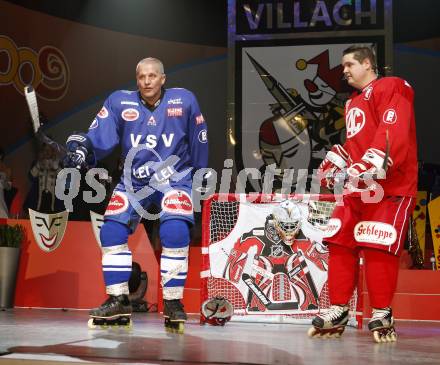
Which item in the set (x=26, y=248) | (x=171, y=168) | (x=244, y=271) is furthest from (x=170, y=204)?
(x=26, y=248)

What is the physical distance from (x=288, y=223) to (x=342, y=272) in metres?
1.07

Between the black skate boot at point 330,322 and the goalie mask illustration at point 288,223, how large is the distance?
3.44ft

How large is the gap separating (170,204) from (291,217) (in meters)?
1.08

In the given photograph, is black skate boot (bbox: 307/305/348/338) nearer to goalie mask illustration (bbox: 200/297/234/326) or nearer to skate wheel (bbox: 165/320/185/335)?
skate wheel (bbox: 165/320/185/335)

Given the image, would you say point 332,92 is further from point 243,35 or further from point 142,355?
point 142,355

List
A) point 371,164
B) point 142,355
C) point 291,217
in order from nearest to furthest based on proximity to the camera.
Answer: point 142,355, point 371,164, point 291,217

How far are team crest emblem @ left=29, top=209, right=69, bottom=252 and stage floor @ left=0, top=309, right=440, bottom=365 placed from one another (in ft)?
4.58

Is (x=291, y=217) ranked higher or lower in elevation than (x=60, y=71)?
lower

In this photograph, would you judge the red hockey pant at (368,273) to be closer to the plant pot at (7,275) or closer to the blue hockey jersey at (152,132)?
the blue hockey jersey at (152,132)

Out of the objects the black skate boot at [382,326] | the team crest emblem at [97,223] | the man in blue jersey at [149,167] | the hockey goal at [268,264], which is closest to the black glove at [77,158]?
the man in blue jersey at [149,167]

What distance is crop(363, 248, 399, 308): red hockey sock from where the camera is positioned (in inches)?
145

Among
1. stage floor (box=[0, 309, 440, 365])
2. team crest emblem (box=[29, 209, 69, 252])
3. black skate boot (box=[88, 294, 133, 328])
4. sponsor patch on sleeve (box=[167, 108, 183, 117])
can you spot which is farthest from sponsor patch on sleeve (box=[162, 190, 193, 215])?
team crest emblem (box=[29, 209, 69, 252])

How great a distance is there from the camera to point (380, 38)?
7.93 m

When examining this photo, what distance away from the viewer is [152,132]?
13.8 feet
